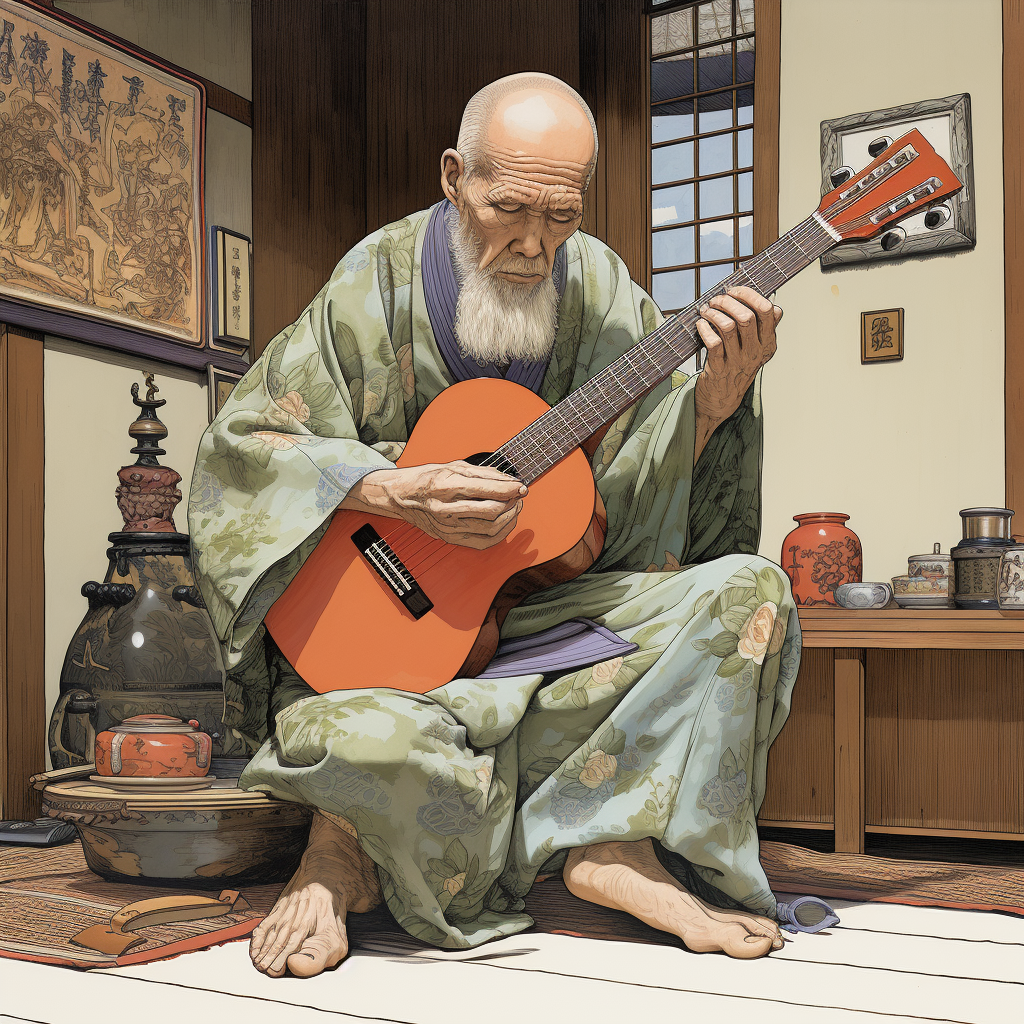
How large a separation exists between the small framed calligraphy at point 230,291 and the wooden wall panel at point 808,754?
2005mm

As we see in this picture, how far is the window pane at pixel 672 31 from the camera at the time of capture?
12.0ft

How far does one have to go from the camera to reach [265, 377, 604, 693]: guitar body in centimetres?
167

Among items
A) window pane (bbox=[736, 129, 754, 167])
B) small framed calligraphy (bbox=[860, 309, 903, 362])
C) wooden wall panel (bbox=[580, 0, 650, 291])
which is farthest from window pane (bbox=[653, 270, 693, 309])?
small framed calligraphy (bbox=[860, 309, 903, 362])

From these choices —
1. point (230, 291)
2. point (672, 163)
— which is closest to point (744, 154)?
point (672, 163)

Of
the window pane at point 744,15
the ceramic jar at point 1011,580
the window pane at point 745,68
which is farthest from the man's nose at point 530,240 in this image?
the window pane at point 745,68

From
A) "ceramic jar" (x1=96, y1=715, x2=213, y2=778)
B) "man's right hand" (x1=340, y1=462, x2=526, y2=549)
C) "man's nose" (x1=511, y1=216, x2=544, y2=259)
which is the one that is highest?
"man's nose" (x1=511, y1=216, x2=544, y2=259)

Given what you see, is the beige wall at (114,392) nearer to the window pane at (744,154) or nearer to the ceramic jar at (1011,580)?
the window pane at (744,154)

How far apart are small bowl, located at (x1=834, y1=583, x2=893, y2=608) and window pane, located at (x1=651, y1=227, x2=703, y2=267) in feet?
5.08

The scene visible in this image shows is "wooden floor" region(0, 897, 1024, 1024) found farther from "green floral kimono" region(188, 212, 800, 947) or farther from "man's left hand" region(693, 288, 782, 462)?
"man's left hand" region(693, 288, 782, 462)

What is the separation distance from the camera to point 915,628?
2410 mm

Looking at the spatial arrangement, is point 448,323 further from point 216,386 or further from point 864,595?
point 216,386

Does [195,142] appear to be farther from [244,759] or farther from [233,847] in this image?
[233,847]

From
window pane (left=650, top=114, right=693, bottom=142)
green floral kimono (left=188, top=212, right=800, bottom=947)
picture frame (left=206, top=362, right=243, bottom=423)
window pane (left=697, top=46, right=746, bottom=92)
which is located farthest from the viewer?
window pane (left=697, top=46, right=746, bottom=92)

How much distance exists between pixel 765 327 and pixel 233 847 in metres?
1.29
